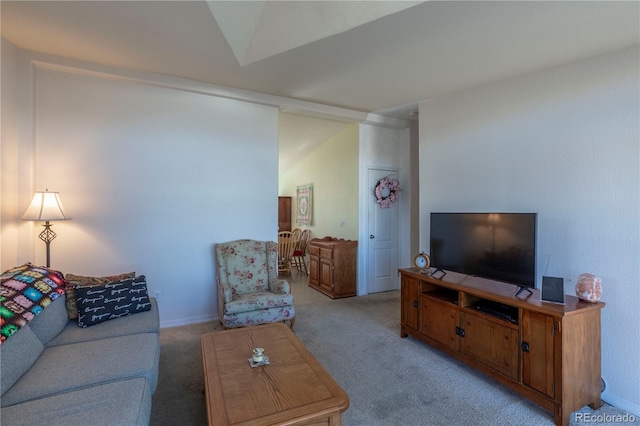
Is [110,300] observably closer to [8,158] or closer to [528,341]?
[8,158]

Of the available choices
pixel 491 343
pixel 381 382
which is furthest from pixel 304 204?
pixel 491 343

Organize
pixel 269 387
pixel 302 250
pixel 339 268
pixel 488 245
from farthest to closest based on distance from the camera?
pixel 302 250 < pixel 339 268 < pixel 488 245 < pixel 269 387

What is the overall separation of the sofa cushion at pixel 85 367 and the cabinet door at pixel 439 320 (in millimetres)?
2351

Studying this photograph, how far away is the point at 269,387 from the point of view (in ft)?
5.28

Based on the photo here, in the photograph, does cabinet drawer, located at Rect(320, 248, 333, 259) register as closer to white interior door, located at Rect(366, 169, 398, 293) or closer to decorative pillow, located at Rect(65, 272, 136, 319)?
white interior door, located at Rect(366, 169, 398, 293)

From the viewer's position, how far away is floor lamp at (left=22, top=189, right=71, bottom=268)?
2666mm

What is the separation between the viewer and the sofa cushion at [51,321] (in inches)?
78.6

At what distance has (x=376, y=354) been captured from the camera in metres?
2.84

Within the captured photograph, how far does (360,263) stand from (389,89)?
2612 mm

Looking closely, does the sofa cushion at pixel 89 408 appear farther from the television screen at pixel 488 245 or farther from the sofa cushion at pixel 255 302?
the television screen at pixel 488 245

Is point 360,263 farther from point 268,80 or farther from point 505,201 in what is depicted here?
point 268,80

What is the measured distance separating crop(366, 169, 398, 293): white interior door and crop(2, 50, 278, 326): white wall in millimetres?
1694

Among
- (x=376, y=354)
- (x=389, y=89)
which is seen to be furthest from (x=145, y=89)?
(x=376, y=354)

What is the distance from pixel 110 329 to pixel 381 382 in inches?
83.6
